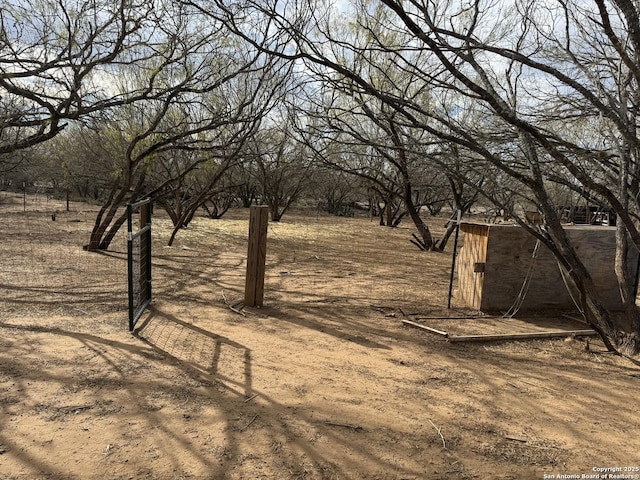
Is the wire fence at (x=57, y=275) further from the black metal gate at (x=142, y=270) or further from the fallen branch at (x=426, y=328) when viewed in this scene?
the fallen branch at (x=426, y=328)

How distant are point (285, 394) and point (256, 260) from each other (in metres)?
2.94

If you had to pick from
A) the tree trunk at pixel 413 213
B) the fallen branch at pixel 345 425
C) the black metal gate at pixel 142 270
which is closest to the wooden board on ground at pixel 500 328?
the fallen branch at pixel 345 425

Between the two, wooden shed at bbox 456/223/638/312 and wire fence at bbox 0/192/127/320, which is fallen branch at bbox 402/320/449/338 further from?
wire fence at bbox 0/192/127/320

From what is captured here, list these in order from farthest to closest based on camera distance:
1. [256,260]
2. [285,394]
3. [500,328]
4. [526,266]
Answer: [526,266] < [256,260] < [500,328] < [285,394]

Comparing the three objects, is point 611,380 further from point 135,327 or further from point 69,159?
point 69,159

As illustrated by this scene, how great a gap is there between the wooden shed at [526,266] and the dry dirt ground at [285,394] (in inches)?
31.4

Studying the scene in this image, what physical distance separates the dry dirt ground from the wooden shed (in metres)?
0.80

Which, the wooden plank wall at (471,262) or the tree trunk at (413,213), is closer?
the wooden plank wall at (471,262)

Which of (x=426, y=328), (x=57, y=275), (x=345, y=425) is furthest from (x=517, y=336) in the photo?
(x=57, y=275)

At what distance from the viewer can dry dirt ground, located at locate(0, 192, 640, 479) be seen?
261cm

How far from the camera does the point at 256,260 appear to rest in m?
6.21

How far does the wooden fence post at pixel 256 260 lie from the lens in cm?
618

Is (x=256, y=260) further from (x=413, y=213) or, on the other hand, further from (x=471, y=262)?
(x=413, y=213)

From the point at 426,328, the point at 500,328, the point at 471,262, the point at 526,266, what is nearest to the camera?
the point at 426,328
